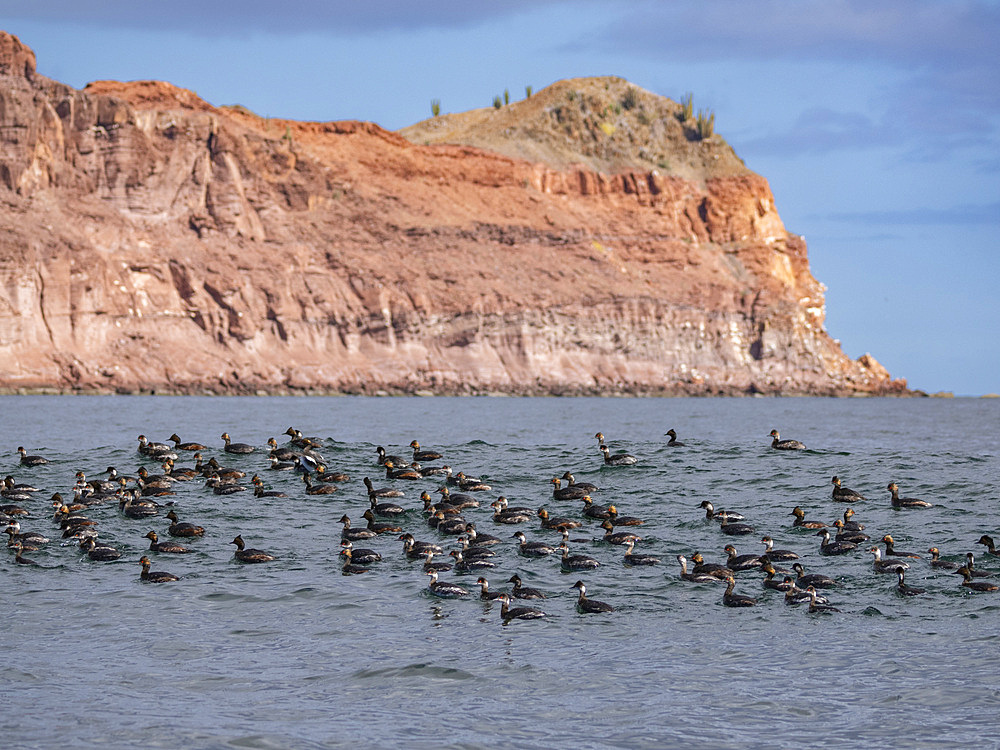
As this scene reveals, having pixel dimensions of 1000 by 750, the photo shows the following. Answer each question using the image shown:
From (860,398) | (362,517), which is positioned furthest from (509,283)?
(362,517)

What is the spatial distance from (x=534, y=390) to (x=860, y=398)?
4896cm

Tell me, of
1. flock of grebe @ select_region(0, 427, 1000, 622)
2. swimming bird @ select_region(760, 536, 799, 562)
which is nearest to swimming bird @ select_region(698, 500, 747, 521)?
flock of grebe @ select_region(0, 427, 1000, 622)

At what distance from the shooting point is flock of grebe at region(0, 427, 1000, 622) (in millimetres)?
21484

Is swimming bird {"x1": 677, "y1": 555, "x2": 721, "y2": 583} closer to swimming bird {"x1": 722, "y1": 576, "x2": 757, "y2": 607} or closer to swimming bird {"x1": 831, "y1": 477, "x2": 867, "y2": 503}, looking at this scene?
swimming bird {"x1": 722, "y1": 576, "x2": 757, "y2": 607}

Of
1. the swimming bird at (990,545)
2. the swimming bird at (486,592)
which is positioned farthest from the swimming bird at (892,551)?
the swimming bird at (486,592)

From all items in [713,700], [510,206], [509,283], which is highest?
[510,206]

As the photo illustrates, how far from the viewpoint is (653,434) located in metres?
58.9

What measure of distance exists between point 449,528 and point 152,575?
6606 mm

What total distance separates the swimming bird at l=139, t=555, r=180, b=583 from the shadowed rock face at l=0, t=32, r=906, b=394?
101m

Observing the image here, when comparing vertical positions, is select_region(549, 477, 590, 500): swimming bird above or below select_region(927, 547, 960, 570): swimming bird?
above

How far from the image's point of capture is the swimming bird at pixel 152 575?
2195cm

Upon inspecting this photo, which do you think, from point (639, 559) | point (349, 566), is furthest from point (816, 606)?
point (349, 566)

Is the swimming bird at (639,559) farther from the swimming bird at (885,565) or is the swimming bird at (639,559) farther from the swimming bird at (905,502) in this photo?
the swimming bird at (905,502)

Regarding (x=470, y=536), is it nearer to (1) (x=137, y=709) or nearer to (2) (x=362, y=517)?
(2) (x=362, y=517)
